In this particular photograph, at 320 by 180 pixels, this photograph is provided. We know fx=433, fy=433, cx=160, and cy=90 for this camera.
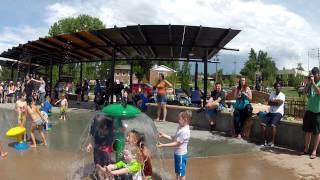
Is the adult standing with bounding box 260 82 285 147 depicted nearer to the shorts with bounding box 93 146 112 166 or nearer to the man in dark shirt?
the man in dark shirt

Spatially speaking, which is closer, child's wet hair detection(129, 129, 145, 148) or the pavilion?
child's wet hair detection(129, 129, 145, 148)

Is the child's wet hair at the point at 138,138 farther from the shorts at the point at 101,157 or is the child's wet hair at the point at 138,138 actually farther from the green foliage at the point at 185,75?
the green foliage at the point at 185,75

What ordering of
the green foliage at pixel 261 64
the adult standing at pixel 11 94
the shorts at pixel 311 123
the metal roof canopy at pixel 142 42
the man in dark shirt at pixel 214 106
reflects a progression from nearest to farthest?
the shorts at pixel 311 123
the man in dark shirt at pixel 214 106
the metal roof canopy at pixel 142 42
the adult standing at pixel 11 94
the green foliage at pixel 261 64

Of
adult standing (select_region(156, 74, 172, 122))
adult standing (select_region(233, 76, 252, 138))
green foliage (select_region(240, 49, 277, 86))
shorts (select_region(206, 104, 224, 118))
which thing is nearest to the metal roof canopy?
adult standing (select_region(156, 74, 172, 122))

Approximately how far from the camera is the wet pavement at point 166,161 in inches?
316

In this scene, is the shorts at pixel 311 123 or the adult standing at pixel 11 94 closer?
the shorts at pixel 311 123

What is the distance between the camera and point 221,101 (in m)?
13.7

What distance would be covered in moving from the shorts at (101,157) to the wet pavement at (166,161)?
21.7 inches

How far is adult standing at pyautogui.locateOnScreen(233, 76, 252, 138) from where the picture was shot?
12.0m

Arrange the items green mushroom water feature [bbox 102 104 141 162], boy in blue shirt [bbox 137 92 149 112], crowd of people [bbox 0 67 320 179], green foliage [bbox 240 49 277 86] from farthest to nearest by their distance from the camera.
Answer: green foliage [bbox 240 49 277 86]
boy in blue shirt [bbox 137 92 149 112]
green mushroom water feature [bbox 102 104 141 162]
crowd of people [bbox 0 67 320 179]

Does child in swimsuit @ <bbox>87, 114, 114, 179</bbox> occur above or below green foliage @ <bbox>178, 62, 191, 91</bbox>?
below

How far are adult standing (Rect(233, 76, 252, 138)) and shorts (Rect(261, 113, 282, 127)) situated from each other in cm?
79

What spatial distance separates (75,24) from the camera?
76.2 metres

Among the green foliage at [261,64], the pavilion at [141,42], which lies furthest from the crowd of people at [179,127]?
the green foliage at [261,64]
